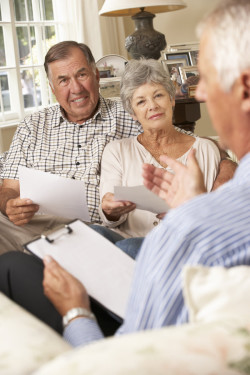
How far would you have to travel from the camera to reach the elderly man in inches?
110

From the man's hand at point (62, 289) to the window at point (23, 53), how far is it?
10.8 ft

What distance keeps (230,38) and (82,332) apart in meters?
0.66

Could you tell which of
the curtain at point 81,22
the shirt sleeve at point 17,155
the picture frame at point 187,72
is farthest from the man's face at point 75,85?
the curtain at point 81,22

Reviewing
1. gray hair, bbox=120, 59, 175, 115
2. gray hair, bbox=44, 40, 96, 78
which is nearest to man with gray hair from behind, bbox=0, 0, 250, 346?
gray hair, bbox=120, 59, 175, 115

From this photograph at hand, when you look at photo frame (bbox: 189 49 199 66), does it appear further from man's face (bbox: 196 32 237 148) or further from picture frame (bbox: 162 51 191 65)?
man's face (bbox: 196 32 237 148)

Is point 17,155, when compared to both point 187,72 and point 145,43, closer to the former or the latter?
point 187,72

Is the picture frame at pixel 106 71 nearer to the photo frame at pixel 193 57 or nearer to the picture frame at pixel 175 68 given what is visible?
the picture frame at pixel 175 68

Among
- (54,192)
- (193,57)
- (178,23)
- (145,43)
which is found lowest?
(54,192)

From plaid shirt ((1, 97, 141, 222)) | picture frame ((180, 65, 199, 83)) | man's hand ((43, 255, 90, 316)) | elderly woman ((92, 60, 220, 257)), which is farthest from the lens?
picture frame ((180, 65, 199, 83))

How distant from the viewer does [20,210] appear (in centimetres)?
243

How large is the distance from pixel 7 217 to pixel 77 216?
363 millimetres

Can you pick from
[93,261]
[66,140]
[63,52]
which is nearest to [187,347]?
[93,261]

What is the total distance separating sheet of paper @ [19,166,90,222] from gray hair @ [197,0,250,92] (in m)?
1.27

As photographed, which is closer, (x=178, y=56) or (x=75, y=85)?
(x=75, y=85)
